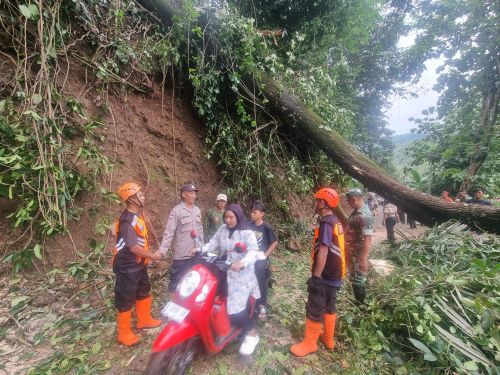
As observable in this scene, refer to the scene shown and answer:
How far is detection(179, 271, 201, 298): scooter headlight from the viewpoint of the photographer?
7.27 ft

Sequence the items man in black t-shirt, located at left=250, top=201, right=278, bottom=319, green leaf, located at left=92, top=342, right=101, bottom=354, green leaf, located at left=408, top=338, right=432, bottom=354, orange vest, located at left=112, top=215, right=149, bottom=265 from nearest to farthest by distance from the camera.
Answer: green leaf, located at left=408, top=338, right=432, bottom=354
green leaf, located at left=92, top=342, right=101, bottom=354
orange vest, located at left=112, top=215, right=149, bottom=265
man in black t-shirt, located at left=250, top=201, right=278, bottom=319

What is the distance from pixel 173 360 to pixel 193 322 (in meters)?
0.32

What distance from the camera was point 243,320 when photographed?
8.85 feet

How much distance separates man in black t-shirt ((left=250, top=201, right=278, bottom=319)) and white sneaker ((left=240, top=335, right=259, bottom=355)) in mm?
385

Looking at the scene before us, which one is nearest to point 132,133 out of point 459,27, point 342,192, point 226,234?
point 226,234

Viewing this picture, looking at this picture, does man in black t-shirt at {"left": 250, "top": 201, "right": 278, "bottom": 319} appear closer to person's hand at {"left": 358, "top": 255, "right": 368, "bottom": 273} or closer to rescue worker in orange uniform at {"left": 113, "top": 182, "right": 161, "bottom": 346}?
person's hand at {"left": 358, "top": 255, "right": 368, "bottom": 273}

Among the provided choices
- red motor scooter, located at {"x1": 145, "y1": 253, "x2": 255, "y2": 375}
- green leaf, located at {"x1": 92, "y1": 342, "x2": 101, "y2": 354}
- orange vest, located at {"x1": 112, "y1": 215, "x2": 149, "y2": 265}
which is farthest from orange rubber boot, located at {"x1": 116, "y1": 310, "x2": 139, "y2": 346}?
red motor scooter, located at {"x1": 145, "y1": 253, "x2": 255, "y2": 375}

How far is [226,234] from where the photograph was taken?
115 inches

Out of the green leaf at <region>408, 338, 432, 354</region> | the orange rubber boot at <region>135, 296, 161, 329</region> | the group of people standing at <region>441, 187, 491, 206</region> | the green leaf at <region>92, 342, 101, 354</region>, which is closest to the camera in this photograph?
the green leaf at <region>408, 338, 432, 354</region>

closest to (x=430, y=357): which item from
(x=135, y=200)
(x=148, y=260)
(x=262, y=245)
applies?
(x=262, y=245)

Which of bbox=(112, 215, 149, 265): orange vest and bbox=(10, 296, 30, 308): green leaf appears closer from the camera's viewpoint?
bbox=(112, 215, 149, 265): orange vest

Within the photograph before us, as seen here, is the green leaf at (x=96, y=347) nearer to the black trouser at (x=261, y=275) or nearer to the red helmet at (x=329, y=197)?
the black trouser at (x=261, y=275)

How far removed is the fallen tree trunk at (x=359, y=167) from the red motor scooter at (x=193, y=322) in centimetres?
356

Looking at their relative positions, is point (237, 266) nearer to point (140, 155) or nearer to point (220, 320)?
point (220, 320)
